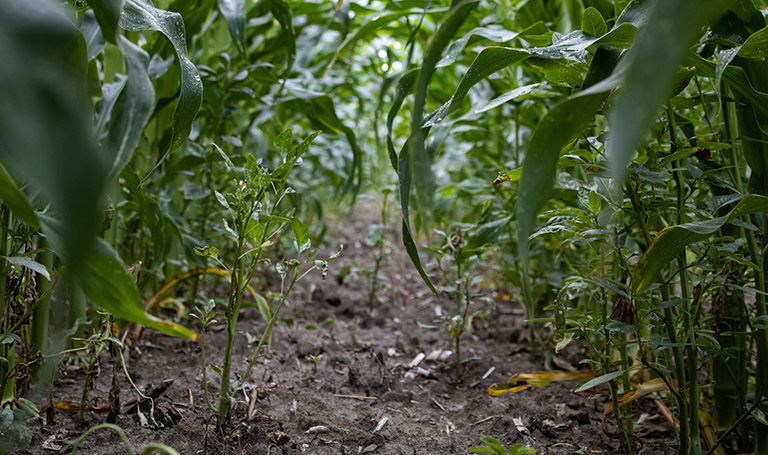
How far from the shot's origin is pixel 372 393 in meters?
0.93

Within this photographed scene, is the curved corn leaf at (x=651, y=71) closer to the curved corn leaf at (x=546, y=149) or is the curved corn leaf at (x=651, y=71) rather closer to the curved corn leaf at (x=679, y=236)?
the curved corn leaf at (x=546, y=149)

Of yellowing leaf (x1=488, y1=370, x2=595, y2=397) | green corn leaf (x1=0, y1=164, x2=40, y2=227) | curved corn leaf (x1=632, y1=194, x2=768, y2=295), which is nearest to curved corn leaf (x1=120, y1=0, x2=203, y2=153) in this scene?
green corn leaf (x1=0, y1=164, x2=40, y2=227)

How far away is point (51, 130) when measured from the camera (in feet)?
0.85

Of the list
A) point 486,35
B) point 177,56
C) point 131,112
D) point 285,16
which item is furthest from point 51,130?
point 285,16

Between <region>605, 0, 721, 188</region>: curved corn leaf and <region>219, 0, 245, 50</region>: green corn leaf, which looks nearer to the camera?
<region>605, 0, 721, 188</region>: curved corn leaf

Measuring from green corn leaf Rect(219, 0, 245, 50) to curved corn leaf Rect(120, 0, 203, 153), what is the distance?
0.36 m

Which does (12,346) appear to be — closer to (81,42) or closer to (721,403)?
(81,42)

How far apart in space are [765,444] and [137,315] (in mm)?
747

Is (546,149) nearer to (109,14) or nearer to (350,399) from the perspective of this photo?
(109,14)

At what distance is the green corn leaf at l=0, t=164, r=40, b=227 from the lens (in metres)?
0.40

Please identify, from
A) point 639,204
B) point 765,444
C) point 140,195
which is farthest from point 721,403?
point 140,195

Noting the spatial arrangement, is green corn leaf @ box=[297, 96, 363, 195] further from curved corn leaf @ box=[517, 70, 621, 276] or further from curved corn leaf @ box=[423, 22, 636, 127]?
curved corn leaf @ box=[517, 70, 621, 276]

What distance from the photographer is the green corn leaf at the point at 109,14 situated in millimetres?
370

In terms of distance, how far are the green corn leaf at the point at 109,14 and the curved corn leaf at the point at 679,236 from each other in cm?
51
